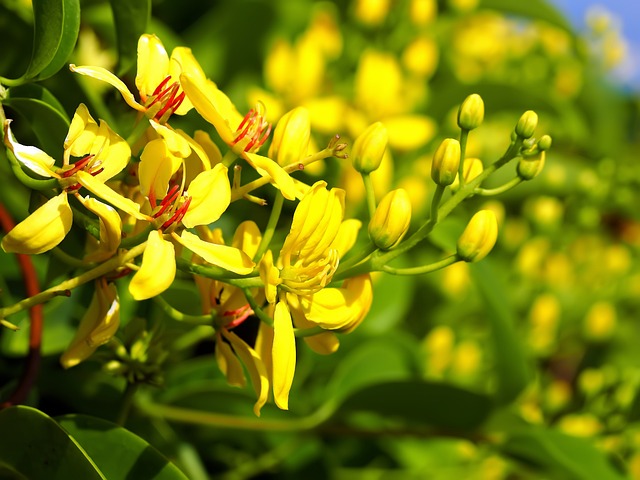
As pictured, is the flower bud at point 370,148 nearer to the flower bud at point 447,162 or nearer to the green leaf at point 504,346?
the flower bud at point 447,162

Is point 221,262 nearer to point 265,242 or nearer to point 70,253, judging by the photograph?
point 265,242

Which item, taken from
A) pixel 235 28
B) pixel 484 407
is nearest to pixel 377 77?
pixel 235 28

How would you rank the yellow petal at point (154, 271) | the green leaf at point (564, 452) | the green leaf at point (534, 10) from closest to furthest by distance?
1. the yellow petal at point (154, 271)
2. the green leaf at point (564, 452)
3. the green leaf at point (534, 10)

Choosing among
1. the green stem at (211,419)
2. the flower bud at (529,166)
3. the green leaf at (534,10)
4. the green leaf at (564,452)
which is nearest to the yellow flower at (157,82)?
the flower bud at (529,166)

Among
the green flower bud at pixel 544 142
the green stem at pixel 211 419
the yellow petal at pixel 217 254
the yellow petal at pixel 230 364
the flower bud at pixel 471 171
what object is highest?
the green flower bud at pixel 544 142

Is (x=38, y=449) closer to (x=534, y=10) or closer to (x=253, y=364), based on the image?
(x=253, y=364)

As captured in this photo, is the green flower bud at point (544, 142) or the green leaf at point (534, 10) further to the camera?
the green leaf at point (534, 10)
